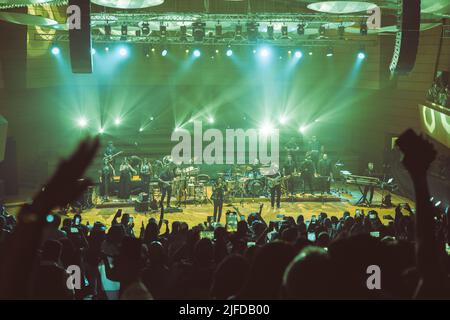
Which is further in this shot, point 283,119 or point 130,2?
point 283,119

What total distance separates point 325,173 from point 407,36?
1034 centimetres

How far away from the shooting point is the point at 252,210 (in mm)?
15656

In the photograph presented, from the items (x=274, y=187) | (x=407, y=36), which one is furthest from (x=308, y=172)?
(x=407, y=36)

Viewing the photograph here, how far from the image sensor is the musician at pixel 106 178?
16.6 meters

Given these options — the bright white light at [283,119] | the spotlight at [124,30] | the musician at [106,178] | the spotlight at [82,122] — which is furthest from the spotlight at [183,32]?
the bright white light at [283,119]

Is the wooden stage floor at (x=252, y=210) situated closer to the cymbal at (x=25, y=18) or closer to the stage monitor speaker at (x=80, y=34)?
the cymbal at (x=25, y=18)

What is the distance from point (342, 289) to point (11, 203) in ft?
53.6

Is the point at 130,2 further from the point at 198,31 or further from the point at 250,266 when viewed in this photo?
the point at 250,266

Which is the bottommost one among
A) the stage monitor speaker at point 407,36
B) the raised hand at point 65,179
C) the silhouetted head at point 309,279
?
the silhouetted head at point 309,279

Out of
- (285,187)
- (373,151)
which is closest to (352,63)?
(373,151)

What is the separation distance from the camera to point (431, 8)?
468 inches

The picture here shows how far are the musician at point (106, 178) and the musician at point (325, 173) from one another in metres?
7.35

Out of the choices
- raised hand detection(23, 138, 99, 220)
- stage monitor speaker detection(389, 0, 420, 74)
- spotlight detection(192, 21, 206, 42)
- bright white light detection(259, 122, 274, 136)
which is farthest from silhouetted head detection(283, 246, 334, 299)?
bright white light detection(259, 122, 274, 136)
